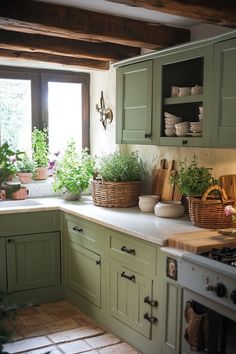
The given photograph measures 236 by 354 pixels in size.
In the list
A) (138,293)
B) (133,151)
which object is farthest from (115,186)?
(138,293)

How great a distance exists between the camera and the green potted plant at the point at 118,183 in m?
3.58

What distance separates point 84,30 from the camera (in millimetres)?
2893

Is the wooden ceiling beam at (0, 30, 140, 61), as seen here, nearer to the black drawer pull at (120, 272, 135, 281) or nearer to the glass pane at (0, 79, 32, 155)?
the glass pane at (0, 79, 32, 155)

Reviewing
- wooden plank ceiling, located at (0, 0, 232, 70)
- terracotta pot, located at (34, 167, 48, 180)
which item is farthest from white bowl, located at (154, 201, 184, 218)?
terracotta pot, located at (34, 167, 48, 180)

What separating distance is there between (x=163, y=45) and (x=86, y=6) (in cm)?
72

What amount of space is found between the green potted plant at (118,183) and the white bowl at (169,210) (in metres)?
0.45

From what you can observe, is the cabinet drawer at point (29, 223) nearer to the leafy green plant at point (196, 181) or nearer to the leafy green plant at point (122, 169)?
the leafy green plant at point (122, 169)

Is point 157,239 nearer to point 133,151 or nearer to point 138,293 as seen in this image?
point 138,293

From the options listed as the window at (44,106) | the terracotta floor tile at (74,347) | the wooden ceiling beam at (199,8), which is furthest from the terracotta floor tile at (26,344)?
the wooden ceiling beam at (199,8)

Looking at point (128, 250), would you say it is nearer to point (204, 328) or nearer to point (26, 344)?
point (204, 328)

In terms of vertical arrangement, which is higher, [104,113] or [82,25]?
[82,25]

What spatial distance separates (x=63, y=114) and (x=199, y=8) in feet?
7.81

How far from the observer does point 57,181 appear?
402 cm

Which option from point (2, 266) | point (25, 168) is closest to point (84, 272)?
point (2, 266)
